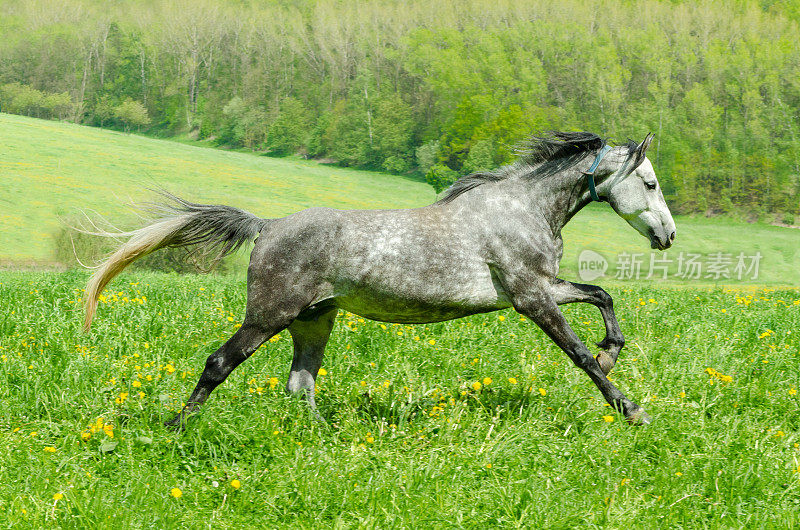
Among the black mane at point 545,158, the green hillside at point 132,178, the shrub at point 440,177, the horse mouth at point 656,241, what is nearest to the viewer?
the horse mouth at point 656,241

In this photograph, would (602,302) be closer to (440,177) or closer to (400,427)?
(400,427)

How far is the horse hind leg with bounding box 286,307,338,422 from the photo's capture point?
541cm

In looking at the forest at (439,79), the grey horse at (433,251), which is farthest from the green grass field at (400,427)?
the forest at (439,79)

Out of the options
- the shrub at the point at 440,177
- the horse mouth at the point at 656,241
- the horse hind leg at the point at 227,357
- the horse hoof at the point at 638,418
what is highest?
the horse mouth at the point at 656,241

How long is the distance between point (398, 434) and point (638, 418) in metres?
1.66

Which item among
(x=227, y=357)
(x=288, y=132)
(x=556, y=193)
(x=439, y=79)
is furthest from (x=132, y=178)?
(x=556, y=193)

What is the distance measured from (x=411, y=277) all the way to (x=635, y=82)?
202 ft

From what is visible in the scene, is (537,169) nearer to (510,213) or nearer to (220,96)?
(510,213)

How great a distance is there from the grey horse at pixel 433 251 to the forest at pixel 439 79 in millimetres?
35759

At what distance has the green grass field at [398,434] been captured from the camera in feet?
12.3

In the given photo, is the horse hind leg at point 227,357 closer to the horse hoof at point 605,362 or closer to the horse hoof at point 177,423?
the horse hoof at point 177,423

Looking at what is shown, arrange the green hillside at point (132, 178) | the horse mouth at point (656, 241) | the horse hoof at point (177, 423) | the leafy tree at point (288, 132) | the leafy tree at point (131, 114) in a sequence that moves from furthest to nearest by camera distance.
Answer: the leafy tree at point (131, 114) < the leafy tree at point (288, 132) < the green hillside at point (132, 178) < the horse mouth at point (656, 241) < the horse hoof at point (177, 423)

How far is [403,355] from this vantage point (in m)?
6.40

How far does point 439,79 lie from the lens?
211ft
